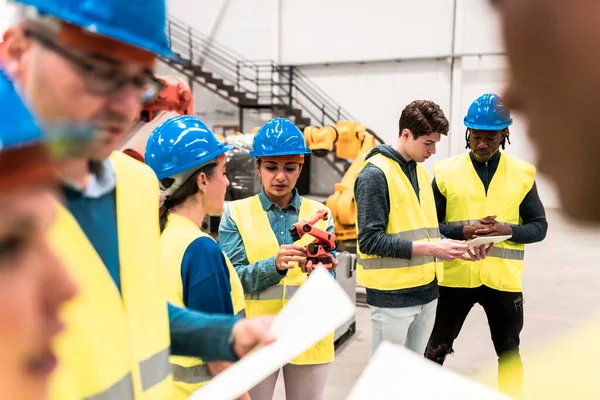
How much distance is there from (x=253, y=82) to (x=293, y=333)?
40.0 feet

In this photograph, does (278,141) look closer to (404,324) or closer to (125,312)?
(404,324)

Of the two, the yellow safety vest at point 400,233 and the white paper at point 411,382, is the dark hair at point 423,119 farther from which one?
the white paper at point 411,382

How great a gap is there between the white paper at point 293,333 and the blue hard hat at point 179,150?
2.43 feet

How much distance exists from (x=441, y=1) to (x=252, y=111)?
202 inches

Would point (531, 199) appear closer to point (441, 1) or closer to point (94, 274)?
point (94, 274)

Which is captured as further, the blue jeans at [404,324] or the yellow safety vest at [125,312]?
the blue jeans at [404,324]

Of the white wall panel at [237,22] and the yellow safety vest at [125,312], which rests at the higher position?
the white wall panel at [237,22]

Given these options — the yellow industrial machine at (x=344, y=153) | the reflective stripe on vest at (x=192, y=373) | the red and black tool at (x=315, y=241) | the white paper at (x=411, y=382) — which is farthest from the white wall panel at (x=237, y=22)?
the white paper at (x=411, y=382)

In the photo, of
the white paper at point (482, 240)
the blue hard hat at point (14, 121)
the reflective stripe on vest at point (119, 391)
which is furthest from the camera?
the white paper at point (482, 240)

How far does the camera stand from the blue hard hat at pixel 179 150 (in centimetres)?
145

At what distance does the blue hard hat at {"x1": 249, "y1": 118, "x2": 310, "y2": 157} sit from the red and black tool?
35cm

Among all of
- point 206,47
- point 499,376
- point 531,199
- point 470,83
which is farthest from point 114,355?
point 206,47

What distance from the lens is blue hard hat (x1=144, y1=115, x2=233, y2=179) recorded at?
145 centimetres

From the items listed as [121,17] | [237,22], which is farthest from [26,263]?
[237,22]
